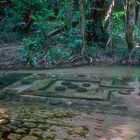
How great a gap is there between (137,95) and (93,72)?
10.3ft

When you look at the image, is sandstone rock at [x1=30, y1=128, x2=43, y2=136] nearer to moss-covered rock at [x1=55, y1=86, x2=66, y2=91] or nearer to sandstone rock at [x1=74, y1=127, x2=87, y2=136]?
sandstone rock at [x1=74, y1=127, x2=87, y2=136]

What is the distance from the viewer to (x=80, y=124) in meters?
6.12

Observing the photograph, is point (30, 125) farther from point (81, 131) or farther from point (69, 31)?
point (69, 31)

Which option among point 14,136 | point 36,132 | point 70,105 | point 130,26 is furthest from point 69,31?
point 14,136

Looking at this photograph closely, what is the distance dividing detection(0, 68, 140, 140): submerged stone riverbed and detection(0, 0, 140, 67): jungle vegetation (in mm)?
2117

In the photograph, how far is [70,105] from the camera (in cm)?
738

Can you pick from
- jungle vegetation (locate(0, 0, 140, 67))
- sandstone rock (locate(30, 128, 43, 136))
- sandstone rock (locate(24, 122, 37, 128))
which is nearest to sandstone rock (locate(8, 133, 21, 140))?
sandstone rock (locate(30, 128, 43, 136))

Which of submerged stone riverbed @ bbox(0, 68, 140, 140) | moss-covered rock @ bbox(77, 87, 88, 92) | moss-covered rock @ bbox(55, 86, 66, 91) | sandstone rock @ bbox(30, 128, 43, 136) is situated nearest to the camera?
sandstone rock @ bbox(30, 128, 43, 136)

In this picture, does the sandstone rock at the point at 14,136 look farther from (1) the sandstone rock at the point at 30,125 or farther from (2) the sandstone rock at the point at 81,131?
(2) the sandstone rock at the point at 81,131

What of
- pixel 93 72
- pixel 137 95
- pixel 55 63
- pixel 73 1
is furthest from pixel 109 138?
pixel 73 1

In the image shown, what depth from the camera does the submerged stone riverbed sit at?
224 inches

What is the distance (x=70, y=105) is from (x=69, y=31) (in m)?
7.02

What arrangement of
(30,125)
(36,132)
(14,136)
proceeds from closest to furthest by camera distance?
1. (14,136)
2. (36,132)
3. (30,125)

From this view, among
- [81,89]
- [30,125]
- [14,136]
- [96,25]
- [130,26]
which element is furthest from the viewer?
[96,25]
